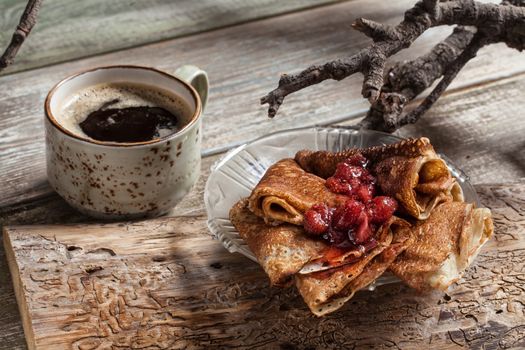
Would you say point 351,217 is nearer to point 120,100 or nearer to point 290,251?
point 290,251

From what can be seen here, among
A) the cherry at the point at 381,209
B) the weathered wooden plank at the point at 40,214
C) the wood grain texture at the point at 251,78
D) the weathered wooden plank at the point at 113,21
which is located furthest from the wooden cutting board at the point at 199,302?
the weathered wooden plank at the point at 113,21

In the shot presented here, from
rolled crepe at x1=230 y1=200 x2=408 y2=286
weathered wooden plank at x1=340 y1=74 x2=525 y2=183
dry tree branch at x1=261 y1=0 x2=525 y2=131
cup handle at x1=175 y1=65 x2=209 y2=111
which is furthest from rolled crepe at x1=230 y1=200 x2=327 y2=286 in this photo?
weathered wooden plank at x1=340 y1=74 x2=525 y2=183

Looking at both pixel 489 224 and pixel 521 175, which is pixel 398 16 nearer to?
pixel 521 175

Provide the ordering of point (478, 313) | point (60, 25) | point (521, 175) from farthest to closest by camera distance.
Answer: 1. point (60, 25)
2. point (521, 175)
3. point (478, 313)

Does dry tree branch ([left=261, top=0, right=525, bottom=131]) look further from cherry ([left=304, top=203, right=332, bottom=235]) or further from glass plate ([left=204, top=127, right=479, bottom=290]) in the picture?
cherry ([left=304, top=203, right=332, bottom=235])

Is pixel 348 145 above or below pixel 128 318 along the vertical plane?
above

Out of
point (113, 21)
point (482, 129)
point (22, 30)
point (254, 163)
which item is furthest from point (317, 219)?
point (113, 21)

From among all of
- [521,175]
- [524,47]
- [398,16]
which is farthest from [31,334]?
[398,16]
